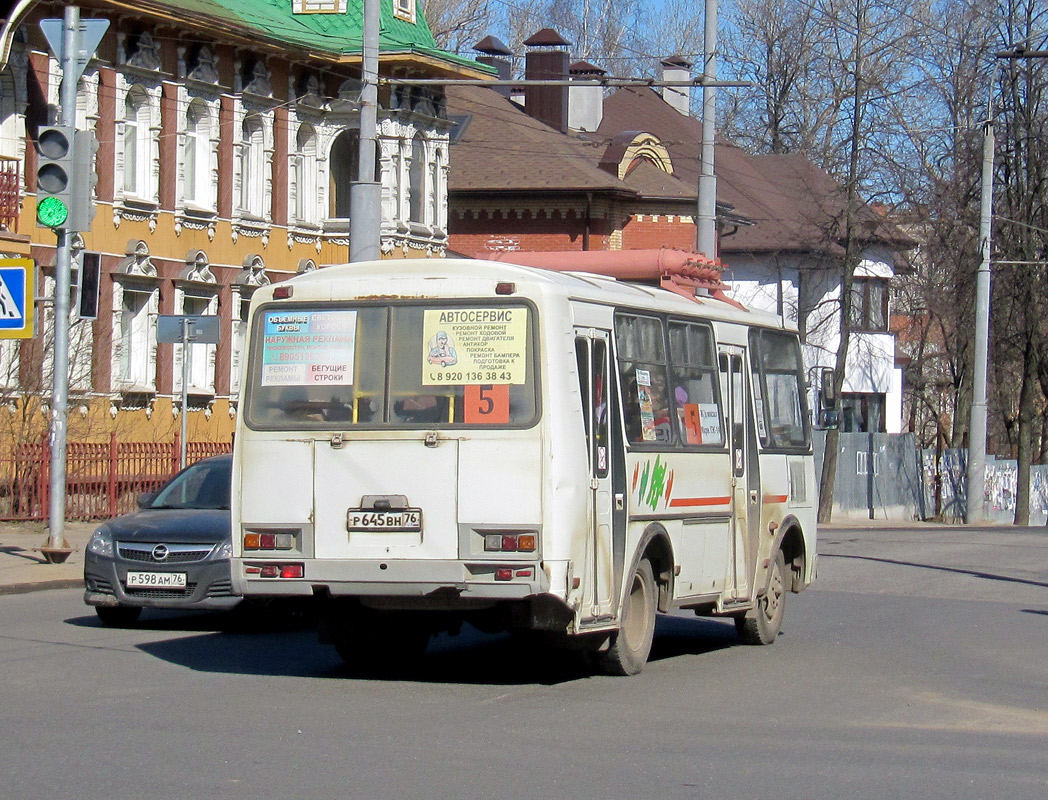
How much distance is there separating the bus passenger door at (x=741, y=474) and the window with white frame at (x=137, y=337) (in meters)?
20.4

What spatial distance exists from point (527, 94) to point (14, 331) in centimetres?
3768

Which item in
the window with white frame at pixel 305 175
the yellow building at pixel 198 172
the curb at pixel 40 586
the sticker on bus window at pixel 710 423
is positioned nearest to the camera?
the sticker on bus window at pixel 710 423

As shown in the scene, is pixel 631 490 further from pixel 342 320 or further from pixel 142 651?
pixel 142 651

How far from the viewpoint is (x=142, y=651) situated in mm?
12508

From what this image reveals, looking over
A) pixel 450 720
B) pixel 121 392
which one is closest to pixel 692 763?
pixel 450 720

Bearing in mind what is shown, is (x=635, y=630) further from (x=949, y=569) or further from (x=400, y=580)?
(x=949, y=569)

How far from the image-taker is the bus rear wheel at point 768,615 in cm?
1370

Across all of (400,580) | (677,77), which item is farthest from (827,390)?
(677,77)

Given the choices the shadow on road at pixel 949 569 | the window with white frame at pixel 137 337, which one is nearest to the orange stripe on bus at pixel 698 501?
the shadow on road at pixel 949 569

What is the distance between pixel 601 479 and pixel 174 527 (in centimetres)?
457

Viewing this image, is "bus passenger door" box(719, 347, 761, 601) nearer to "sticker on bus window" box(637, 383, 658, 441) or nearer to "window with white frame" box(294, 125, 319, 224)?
Result: "sticker on bus window" box(637, 383, 658, 441)

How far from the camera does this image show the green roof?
34000mm

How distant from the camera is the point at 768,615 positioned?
549 inches

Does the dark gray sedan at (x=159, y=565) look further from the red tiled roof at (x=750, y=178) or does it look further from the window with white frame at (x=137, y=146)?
the red tiled roof at (x=750, y=178)
